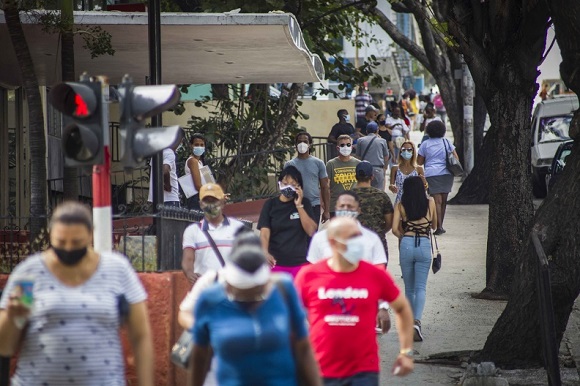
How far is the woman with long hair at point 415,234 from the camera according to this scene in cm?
1148

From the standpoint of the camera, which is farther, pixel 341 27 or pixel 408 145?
pixel 341 27

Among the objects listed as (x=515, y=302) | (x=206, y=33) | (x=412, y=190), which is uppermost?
(x=206, y=33)

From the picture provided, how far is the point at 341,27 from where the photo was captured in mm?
22312

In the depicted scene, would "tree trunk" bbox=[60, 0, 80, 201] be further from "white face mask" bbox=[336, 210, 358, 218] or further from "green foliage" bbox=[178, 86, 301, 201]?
"green foliage" bbox=[178, 86, 301, 201]

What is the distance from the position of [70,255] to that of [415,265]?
6.33 meters

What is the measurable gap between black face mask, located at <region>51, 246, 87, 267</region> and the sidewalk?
194 inches

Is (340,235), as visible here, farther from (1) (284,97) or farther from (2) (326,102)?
(2) (326,102)

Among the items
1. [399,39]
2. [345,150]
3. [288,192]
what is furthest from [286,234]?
[399,39]

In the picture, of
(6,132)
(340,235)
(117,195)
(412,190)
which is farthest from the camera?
(117,195)

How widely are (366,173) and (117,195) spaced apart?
24.6ft

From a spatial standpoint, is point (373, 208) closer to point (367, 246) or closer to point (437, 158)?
point (367, 246)

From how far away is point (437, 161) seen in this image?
17328 mm

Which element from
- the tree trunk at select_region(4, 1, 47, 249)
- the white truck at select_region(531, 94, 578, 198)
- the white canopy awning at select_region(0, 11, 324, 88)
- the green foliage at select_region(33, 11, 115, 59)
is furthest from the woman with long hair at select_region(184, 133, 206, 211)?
the white truck at select_region(531, 94, 578, 198)

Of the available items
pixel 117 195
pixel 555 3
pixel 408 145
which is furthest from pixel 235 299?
pixel 117 195
